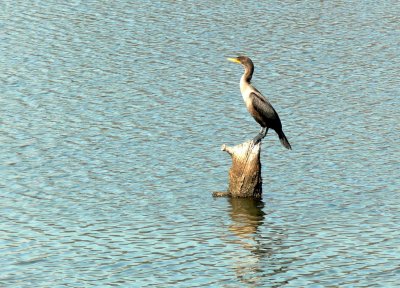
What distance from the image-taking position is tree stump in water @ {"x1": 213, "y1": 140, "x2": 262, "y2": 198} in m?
26.3

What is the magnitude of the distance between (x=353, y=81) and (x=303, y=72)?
2061mm

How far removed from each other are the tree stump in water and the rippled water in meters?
0.30

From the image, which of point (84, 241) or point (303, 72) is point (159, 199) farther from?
point (303, 72)

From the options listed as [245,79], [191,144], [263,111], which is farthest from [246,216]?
[191,144]

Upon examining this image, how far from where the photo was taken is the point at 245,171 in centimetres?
2642

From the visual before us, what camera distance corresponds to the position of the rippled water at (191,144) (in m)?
22.2

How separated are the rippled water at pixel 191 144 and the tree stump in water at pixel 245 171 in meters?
0.30

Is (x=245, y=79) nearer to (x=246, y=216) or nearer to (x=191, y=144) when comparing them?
(x=246, y=216)

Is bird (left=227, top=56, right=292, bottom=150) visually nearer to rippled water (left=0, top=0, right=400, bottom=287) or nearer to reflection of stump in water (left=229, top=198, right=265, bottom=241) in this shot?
reflection of stump in water (left=229, top=198, right=265, bottom=241)

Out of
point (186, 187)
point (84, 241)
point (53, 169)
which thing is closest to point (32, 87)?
point (53, 169)

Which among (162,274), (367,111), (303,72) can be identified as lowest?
(162,274)

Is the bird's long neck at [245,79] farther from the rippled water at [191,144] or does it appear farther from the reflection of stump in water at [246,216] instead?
the reflection of stump in water at [246,216]

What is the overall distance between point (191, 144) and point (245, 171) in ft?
17.7

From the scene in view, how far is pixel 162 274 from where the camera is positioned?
2125 centimetres
